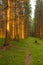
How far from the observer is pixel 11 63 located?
40.0 ft

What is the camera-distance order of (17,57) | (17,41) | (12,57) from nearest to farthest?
(12,57) → (17,57) → (17,41)

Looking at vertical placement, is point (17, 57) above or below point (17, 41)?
above

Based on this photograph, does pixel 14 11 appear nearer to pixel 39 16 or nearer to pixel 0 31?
pixel 0 31

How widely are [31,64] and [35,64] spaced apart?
32 cm

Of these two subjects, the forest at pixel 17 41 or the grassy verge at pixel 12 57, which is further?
the forest at pixel 17 41

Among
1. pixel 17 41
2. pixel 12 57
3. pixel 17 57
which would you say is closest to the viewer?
pixel 12 57

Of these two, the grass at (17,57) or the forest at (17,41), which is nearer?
the grass at (17,57)

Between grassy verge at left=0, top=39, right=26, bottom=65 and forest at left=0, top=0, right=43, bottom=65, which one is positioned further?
forest at left=0, top=0, right=43, bottom=65

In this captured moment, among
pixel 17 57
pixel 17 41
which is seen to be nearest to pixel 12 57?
pixel 17 57

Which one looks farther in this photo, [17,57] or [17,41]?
[17,41]

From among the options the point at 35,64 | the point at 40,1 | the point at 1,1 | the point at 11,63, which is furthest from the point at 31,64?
the point at 40,1

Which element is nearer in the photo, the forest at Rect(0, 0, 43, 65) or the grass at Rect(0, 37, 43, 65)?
the grass at Rect(0, 37, 43, 65)

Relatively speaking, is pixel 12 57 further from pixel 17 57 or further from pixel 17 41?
pixel 17 41

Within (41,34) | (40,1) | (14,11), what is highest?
(40,1)
